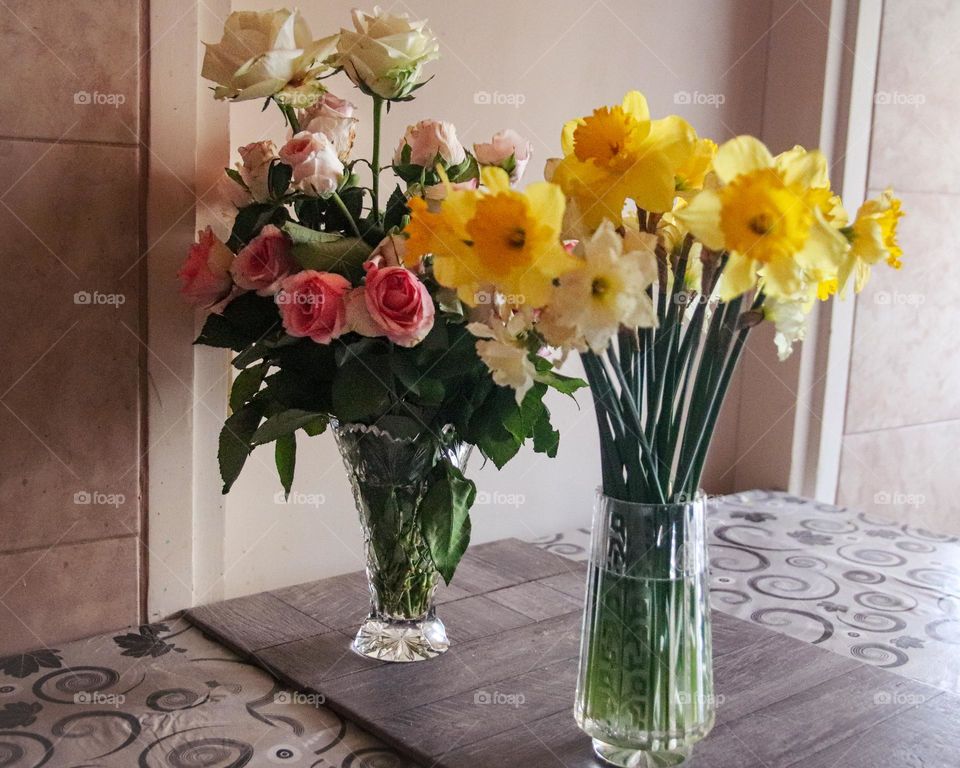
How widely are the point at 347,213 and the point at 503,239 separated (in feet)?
0.99

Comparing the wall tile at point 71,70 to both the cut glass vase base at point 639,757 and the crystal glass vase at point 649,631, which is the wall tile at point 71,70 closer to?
the crystal glass vase at point 649,631

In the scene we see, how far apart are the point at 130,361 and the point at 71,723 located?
0.35m

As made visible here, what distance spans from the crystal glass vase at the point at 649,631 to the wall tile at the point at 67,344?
1.68 feet

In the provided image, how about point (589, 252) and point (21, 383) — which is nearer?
point (589, 252)

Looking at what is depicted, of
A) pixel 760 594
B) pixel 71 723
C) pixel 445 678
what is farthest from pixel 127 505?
pixel 760 594

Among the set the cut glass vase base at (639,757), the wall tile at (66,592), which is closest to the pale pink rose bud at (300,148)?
the wall tile at (66,592)

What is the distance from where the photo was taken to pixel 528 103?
136 cm

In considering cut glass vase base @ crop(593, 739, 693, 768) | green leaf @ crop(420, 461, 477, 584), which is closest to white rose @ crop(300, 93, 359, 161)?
green leaf @ crop(420, 461, 477, 584)

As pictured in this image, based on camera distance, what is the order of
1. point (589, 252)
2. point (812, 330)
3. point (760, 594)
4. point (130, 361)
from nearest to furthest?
point (589, 252) < point (130, 361) < point (760, 594) < point (812, 330)

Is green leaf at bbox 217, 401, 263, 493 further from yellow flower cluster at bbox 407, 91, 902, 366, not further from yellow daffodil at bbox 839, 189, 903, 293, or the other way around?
yellow daffodil at bbox 839, 189, 903, 293

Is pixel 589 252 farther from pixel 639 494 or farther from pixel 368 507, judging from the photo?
pixel 368 507

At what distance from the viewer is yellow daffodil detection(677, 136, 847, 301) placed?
618mm

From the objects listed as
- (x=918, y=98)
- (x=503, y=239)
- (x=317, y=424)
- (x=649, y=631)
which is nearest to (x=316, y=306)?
(x=317, y=424)

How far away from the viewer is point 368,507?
952 millimetres
